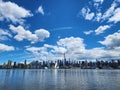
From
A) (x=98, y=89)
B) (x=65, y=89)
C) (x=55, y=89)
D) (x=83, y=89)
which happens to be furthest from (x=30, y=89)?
(x=98, y=89)

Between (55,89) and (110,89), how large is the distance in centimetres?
1788

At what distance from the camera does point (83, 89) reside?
2053 inches

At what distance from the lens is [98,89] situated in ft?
171

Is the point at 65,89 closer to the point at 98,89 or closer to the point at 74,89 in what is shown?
the point at 74,89

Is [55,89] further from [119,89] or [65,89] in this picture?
[119,89]

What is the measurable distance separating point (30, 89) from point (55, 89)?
8031 mm

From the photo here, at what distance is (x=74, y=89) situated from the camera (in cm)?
5194

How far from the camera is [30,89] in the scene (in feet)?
168

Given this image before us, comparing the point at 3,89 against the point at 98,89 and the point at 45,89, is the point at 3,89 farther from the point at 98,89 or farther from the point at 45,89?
the point at 98,89

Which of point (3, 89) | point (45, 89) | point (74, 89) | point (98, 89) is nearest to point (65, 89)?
point (74, 89)

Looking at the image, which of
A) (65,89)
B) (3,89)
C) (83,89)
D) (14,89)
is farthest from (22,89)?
(83,89)

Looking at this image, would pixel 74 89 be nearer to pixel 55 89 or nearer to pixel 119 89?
pixel 55 89

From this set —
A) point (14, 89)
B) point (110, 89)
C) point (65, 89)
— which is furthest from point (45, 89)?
point (110, 89)

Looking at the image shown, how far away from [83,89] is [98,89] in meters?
4.88
